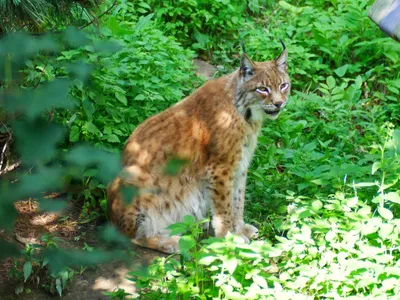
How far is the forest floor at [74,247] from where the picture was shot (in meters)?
4.52

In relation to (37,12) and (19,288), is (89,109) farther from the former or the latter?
(37,12)

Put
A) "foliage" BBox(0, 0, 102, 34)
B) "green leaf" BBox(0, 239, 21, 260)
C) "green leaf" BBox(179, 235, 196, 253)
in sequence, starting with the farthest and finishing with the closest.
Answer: "green leaf" BBox(179, 235, 196, 253) → "foliage" BBox(0, 0, 102, 34) → "green leaf" BBox(0, 239, 21, 260)

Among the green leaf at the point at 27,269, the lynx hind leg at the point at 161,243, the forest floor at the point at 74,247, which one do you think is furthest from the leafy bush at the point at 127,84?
the green leaf at the point at 27,269

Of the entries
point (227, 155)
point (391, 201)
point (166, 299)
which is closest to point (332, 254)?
point (391, 201)

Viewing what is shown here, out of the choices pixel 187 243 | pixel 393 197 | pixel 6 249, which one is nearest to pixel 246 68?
pixel 393 197

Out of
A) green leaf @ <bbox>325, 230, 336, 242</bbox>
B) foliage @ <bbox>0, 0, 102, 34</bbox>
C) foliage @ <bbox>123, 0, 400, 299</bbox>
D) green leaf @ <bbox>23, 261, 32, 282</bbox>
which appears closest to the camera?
foliage @ <bbox>0, 0, 102, 34</bbox>

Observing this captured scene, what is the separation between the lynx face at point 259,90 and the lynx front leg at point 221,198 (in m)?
→ 0.53

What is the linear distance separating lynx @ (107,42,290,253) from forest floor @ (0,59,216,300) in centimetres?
30

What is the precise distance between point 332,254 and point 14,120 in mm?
2955

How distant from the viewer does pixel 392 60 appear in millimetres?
7816

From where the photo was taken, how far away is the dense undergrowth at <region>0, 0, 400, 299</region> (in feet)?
12.8

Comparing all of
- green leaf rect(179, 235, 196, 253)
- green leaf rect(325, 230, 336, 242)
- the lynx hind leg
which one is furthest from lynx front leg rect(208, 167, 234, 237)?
green leaf rect(179, 235, 196, 253)

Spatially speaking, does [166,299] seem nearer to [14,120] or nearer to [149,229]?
[149,229]

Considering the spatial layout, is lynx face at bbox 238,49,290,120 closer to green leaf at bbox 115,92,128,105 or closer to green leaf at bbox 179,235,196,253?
green leaf at bbox 115,92,128,105
